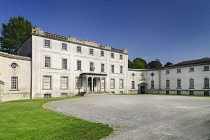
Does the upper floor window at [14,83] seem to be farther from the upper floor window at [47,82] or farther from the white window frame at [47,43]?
the white window frame at [47,43]

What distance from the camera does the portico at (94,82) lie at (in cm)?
2947

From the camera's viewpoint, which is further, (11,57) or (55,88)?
(55,88)

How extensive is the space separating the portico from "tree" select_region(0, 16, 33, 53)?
2410 centimetres

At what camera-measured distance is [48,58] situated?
85.0 feet

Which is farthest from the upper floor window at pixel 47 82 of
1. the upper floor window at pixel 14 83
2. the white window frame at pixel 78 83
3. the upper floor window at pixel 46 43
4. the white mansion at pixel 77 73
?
the upper floor window at pixel 46 43

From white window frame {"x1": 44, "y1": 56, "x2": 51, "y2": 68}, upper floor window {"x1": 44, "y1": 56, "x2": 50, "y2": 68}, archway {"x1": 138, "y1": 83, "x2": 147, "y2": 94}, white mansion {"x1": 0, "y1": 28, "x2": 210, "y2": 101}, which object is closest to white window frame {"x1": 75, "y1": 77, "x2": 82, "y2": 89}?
white mansion {"x1": 0, "y1": 28, "x2": 210, "y2": 101}

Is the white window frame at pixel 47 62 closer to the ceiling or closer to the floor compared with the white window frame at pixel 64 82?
closer to the ceiling

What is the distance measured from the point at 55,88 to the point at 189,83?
31330 mm

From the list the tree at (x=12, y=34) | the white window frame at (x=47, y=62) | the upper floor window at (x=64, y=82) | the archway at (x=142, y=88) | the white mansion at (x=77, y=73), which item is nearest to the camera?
the white mansion at (x=77, y=73)

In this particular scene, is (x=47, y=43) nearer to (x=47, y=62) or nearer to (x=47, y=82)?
(x=47, y=62)

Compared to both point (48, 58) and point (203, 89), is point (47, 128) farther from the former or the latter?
point (203, 89)

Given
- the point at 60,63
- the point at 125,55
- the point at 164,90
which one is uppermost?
the point at 125,55

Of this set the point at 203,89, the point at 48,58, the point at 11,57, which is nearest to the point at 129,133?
the point at 11,57

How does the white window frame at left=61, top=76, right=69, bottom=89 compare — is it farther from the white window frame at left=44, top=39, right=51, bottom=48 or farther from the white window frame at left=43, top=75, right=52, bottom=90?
the white window frame at left=44, top=39, right=51, bottom=48
